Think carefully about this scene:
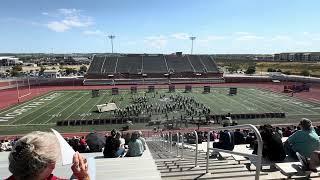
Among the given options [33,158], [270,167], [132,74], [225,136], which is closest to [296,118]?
[225,136]

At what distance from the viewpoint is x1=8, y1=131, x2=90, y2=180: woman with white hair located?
237 centimetres

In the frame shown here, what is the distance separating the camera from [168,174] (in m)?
6.52

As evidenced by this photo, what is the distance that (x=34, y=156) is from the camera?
2365 millimetres

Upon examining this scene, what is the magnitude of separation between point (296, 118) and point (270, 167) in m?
32.3

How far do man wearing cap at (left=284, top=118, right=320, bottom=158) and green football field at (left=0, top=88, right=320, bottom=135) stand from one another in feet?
89.2

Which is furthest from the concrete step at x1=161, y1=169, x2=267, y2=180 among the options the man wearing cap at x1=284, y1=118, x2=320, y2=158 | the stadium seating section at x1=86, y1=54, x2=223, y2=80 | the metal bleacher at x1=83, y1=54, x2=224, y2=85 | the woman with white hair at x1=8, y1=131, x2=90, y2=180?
the stadium seating section at x1=86, y1=54, x2=223, y2=80

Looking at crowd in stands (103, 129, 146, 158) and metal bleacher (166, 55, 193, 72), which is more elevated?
metal bleacher (166, 55, 193, 72)

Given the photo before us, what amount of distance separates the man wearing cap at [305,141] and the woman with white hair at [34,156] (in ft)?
17.6

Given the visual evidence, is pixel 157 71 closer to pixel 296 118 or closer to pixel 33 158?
pixel 296 118

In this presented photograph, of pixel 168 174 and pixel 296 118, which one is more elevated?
pixel 168 174

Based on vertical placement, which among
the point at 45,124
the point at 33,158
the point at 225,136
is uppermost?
the point at 33,158

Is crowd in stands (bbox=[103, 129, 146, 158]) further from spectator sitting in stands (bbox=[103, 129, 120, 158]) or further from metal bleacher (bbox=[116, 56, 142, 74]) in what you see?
metal bleacher (bbox=[116, 56, 142, 74])

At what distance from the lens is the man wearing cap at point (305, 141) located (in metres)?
6.70

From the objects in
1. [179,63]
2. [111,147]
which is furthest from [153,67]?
[111,147]
